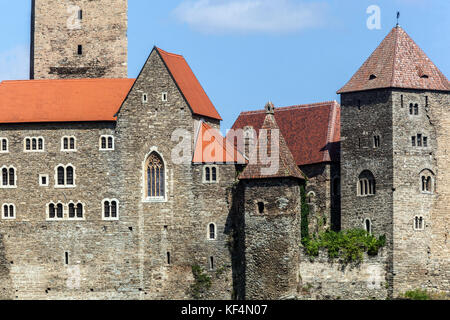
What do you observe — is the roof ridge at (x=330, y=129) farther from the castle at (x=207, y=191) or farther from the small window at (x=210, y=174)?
the small window at (x=210, y=174)

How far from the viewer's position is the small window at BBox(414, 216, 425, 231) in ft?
335

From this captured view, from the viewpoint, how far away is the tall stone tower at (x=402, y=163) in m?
102

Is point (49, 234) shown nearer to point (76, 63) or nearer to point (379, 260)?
point (76, 63)

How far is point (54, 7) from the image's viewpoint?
115625mm

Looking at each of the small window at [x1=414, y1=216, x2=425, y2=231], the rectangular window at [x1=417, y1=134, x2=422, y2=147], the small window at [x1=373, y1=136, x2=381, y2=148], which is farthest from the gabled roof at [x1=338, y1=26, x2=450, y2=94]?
the small window at [x1=414, y1=216, x2=425, y2=231]

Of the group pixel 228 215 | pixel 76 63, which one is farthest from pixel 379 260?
pixel 76 63

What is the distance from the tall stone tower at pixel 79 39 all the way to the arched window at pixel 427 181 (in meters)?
24.3

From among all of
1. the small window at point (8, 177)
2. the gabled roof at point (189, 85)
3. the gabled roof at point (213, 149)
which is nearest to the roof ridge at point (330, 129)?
the gabled roof at point (213, 149)

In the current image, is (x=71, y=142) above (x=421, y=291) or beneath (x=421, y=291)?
above

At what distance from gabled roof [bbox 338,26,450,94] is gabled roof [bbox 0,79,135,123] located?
15.9m

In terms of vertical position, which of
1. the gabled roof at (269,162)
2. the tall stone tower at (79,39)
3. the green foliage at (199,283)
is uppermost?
the tall stone tower at (79,39)

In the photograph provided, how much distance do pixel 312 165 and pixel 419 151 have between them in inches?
324

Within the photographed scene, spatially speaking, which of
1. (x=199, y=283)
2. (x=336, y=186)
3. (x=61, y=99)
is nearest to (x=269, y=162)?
(x=336, y=186)
